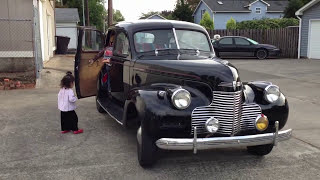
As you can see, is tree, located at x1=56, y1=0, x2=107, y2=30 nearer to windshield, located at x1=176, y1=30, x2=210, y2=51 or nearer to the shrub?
the shrub

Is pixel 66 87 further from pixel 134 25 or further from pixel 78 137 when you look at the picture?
pixel 134 25

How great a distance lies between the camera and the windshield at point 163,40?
5492 millimetres

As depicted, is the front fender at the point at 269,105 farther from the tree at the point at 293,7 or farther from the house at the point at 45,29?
the tree at the point at 293,7

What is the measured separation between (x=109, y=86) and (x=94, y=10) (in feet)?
190

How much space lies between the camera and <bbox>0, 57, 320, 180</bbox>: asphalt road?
432 cm

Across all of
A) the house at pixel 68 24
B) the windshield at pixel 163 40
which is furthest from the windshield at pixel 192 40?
the house at pixel 68 24

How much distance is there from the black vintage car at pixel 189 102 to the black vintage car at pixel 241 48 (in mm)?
15827

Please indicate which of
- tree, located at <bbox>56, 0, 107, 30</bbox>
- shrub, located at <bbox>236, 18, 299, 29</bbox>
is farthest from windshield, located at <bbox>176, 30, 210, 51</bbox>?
tree, located at <bbox>56, 0, 107, 30</bbox>

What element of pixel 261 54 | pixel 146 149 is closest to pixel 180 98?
pixel 146 149

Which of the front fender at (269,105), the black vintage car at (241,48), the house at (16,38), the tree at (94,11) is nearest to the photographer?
the front fender at (269,105)

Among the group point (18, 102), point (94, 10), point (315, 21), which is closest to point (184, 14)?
point (94, 10)

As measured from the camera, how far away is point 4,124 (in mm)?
6484

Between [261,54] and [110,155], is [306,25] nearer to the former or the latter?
[261,54]

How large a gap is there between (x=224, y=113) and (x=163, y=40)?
187 cm
